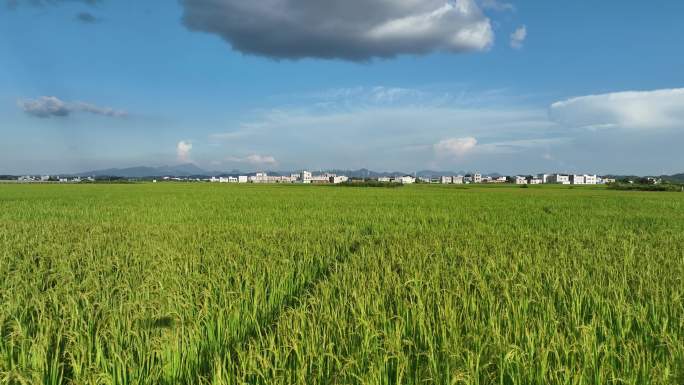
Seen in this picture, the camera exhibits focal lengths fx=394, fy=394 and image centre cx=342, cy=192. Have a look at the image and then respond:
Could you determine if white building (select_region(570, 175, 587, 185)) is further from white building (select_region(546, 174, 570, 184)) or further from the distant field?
the distant field

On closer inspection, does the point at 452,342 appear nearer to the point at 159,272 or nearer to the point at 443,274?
the point at 443,274

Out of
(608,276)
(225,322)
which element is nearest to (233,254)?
(225,322)

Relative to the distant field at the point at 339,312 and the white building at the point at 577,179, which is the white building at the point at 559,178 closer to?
the white building at the point at 577,179

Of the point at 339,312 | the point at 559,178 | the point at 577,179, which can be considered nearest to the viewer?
the point at 339,312

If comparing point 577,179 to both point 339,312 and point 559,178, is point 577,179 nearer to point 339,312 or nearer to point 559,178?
point 559,178

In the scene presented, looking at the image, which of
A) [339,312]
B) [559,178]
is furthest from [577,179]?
[339,312]

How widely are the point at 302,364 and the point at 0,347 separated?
2374mm

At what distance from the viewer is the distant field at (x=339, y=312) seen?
8.37ft

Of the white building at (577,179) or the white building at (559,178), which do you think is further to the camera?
the white building at (559,178)

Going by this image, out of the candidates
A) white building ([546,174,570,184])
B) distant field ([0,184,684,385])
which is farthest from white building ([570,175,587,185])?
distant field ([0,184,684,385])

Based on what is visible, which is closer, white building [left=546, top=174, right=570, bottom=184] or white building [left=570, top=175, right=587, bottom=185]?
Result: white building [left=570, top=175, right=587, bottom=185]

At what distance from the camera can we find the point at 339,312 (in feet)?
11.9

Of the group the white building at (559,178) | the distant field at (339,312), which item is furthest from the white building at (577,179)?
the distant field at (339,312)

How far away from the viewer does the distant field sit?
2.55 meters
